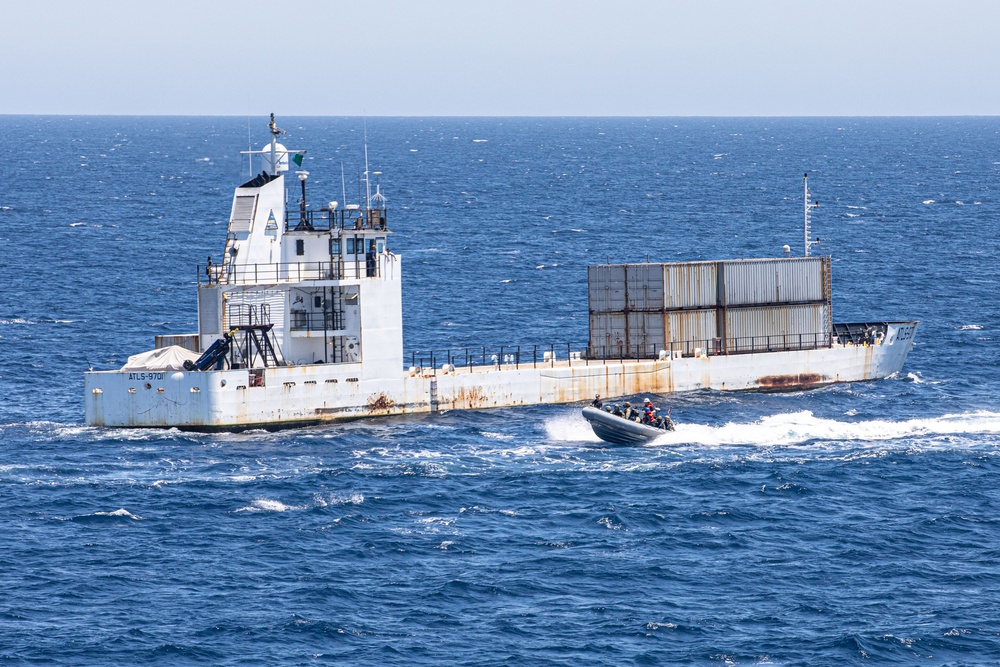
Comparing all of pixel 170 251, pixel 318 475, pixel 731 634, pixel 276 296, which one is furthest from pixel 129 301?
pixel 731 634

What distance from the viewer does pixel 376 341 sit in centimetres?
6825

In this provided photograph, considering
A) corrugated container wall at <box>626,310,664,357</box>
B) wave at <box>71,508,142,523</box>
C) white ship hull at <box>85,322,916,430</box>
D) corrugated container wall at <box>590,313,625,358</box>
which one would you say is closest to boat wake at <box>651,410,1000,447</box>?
white ship hull at <box>85,322,916,430</box>

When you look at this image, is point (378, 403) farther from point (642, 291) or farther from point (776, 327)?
point (776, 327)

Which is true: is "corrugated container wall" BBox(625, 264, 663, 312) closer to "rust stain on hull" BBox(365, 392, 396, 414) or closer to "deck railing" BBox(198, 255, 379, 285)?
"deck railing" BBox(198, 255, 379, 285)

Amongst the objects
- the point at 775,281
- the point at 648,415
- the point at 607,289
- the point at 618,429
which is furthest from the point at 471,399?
the point at 775,281

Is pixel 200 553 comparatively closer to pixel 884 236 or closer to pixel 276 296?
pixel 276 296

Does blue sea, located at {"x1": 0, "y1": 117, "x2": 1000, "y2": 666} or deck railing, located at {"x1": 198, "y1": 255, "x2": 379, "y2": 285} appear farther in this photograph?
deck railing, located at {"x1": 198, "y1": 255, "x2": 379, "y2": 285}

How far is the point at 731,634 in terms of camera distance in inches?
1690

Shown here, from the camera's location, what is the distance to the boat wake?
65250 millimetres

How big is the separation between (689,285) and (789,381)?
6993 mm

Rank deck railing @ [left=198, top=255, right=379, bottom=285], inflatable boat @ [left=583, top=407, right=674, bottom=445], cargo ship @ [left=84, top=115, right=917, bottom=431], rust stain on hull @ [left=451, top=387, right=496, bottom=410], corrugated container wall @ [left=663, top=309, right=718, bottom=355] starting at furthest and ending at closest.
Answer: corrugated container wall @ [left=663, top=309, right=718, bottom=355] < rust stain on hull @ [left=451, top=387, right=496, bottom=410] < deck railing @ [left=198, top=255, right=379, bottom=285] < cargo ship @ [left=84, top=115, right=917, bottom=431] < inflatable boat @ [left=583, top=407, right=674, bottom=445]

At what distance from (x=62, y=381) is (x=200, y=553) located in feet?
96.1

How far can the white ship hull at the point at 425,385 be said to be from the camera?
65125 mm

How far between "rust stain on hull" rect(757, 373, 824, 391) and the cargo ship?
71 mm
